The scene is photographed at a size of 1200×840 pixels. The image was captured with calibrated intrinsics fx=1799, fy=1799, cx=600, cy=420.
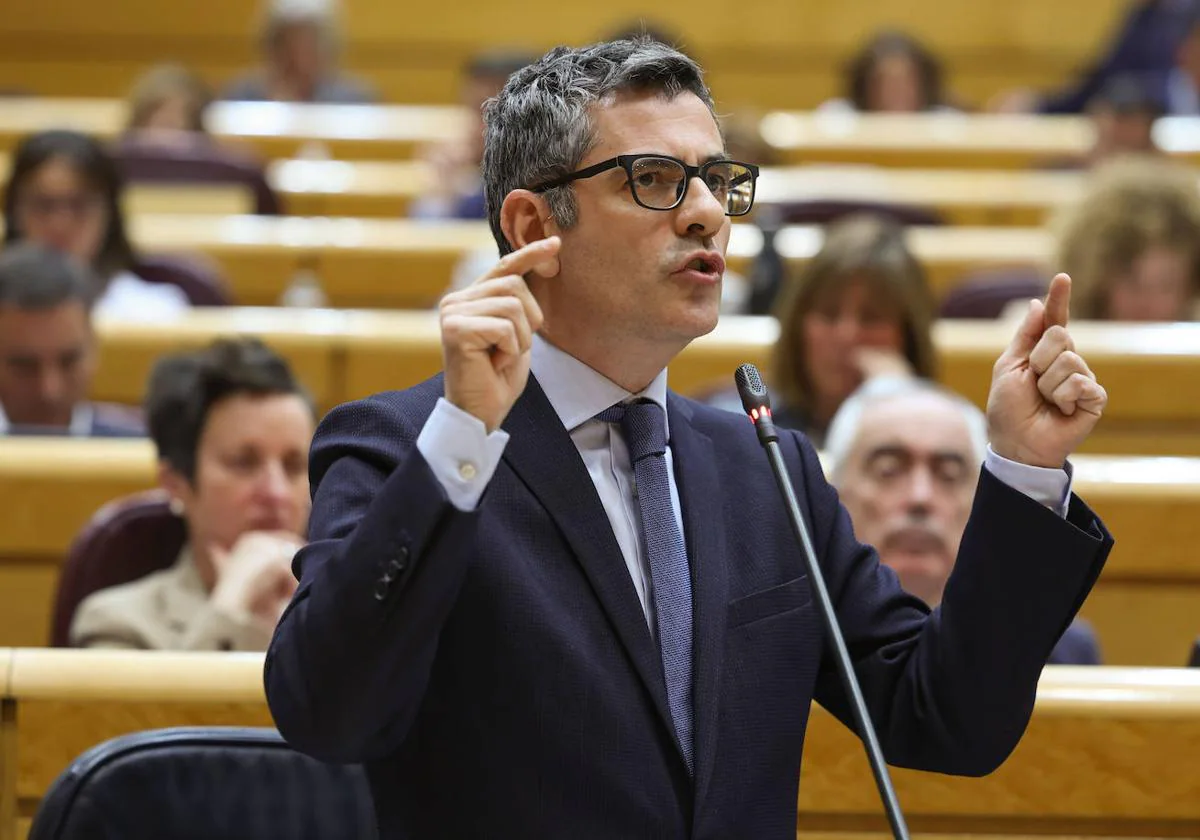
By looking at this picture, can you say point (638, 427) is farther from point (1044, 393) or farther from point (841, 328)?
point (841, 328)

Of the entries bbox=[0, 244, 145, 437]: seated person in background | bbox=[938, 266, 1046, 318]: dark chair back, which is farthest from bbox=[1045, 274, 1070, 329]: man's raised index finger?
bbox=[938, 266, 1046, 318]: dark chair back

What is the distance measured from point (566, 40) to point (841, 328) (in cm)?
312

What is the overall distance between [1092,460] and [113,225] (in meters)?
1.56

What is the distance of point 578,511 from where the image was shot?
34.5 inches

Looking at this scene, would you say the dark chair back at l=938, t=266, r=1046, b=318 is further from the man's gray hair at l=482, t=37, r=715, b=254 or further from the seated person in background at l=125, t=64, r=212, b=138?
the man's gray hair at l=482, t=37, r=715, b=254

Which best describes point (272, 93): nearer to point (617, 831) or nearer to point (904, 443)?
point (904, 443)

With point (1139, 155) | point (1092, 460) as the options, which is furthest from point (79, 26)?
point (1092, 460)

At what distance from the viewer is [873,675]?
95cm

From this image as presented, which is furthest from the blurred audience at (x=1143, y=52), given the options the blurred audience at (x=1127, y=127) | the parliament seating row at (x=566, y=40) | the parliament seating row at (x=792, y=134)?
the blurred audience at (x=1127, y=127)

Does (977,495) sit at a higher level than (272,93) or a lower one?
lower

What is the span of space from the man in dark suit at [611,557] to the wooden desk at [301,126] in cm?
306

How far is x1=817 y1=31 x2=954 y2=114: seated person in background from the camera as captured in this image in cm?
426

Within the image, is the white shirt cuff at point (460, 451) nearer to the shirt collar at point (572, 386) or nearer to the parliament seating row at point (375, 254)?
the shirt collar at point (572, 386)

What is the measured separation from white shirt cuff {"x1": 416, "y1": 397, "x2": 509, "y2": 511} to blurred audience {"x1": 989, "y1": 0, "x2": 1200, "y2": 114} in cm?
378
